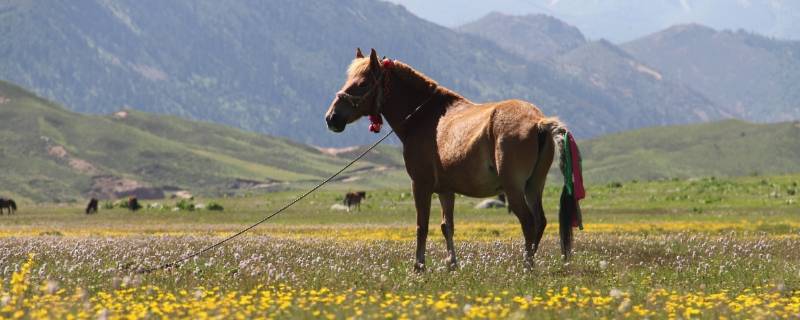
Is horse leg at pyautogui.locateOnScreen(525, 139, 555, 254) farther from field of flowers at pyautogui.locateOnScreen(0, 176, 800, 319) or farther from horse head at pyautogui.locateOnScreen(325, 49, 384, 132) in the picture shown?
horse head at pyautogui.locateOnScreen(325, 49, 384, 132)

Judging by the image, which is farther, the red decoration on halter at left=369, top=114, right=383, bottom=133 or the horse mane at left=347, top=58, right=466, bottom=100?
the red decoration on halter at left=369, top=114, right=383, bottom=133

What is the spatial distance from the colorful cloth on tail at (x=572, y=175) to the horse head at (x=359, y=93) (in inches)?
145

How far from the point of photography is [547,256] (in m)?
18.8

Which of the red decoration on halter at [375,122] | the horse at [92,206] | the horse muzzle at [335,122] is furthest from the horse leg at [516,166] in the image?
the horse at [92,206]

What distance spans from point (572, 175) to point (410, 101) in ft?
11.6

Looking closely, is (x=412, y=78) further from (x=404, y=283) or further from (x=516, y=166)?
(x=404, y=283)

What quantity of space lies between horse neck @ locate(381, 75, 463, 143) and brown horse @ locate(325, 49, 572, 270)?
0.02 metres

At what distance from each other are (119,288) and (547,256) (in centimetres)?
803

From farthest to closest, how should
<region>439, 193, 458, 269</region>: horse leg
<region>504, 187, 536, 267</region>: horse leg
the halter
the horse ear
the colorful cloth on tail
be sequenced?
the halter → the horse ear → <region>439, 193, 458, 269</region>: horse leg → the colorful cloth on tail → <region>504, 187, 536, 267</region>: horse leg

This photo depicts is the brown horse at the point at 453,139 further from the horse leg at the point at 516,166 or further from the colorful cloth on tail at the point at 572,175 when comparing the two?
the colorful cloth on tail at the point at 572,175

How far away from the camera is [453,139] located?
16.7m

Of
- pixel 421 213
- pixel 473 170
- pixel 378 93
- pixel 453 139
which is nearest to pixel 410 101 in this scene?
pixel 378 93

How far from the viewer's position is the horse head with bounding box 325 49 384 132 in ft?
57.3

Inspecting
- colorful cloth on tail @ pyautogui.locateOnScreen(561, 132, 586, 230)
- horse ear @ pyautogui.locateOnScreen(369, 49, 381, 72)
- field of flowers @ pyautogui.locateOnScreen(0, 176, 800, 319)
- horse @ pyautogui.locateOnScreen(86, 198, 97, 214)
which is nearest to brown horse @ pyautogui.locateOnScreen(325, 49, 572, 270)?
horse ear @ pyautogui.locateOnScreen(369, 49, 381, 72)
